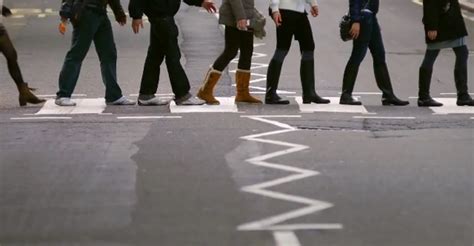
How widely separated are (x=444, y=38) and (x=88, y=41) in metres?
3.64

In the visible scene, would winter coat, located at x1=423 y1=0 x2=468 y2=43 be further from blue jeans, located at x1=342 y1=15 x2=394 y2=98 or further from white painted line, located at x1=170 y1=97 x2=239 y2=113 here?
white painted line, located at x1=170 y1=97 x2=239 y2=113

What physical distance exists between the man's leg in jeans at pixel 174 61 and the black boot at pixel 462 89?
9.17ft

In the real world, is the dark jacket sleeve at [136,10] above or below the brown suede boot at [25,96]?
above

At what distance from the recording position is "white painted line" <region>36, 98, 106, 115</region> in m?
11.9

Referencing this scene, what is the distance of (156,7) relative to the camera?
12070 mm

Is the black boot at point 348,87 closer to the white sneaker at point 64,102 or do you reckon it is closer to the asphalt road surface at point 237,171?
the asphalt road surface at point 237,171

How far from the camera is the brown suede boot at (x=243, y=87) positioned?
12.5 m

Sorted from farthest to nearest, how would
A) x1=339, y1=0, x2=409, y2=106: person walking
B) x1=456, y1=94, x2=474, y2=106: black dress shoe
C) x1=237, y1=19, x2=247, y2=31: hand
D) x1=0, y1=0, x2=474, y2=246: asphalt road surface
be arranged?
x1=456, y1=94, x2=474, y2=106: black dress shoe, x1=339, y1=0, x2=409, y2=106: person walking, x1=237, y1=19, x2=247, y2=31: hand, x1=0, y1=0, x2=474, y2=246: asphalt road surface

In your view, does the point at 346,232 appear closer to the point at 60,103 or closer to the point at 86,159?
the point at 86,159

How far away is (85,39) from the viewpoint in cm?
1238

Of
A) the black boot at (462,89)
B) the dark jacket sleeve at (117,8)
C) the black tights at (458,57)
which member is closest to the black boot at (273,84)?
the black tights at (458,57)

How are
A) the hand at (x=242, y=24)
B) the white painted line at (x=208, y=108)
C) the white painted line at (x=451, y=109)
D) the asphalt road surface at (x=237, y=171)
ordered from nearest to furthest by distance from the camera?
the asphalt road surface at (x=237, y=171) → the white painted line at (x=208, y=108) → the white painted line at (x=451, y=109) → the hand at (x=242, y=24)

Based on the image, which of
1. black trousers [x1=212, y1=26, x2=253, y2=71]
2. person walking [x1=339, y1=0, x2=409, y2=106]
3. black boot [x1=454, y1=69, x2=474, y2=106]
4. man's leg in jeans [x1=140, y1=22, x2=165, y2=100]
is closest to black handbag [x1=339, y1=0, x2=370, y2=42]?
person walking [x1=339, y1=0, x2=409, y2=106]

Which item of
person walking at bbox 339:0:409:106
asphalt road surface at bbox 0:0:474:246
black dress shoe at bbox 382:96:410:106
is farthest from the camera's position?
black dress shoe at bbox 382:96:410:106
